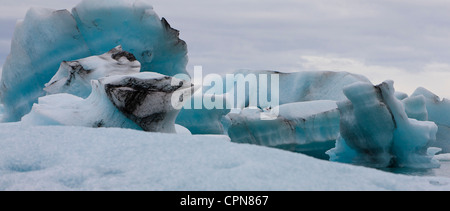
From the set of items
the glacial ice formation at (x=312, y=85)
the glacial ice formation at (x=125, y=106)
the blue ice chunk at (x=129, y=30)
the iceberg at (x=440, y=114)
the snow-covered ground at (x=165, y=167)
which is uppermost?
the blue ice chunk at (x=129, y=30)

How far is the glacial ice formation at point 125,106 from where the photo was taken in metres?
5.48

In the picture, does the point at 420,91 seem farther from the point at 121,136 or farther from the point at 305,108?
the point at 121,136

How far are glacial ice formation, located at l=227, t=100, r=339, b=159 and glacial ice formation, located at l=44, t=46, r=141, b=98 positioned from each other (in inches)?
83.3

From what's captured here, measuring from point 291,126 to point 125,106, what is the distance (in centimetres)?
372

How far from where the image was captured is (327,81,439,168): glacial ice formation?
663cm

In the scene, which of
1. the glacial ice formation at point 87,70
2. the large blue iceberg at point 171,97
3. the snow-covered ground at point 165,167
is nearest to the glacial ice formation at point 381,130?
the large blue iceberg at point 171,97

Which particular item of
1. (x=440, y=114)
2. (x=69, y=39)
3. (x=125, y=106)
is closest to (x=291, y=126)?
(x=125, y=106)

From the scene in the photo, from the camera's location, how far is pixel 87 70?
802cm

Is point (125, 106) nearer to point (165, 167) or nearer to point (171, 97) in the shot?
point (171, 97)

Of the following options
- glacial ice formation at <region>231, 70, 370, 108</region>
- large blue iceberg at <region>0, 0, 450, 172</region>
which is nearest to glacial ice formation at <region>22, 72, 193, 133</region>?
large blue iceberg at <region>0, 0, 450, 172</region>

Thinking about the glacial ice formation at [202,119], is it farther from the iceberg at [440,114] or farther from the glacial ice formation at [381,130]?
the iceberg at [440,114]

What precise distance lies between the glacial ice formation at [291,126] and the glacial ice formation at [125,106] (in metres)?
2.79
